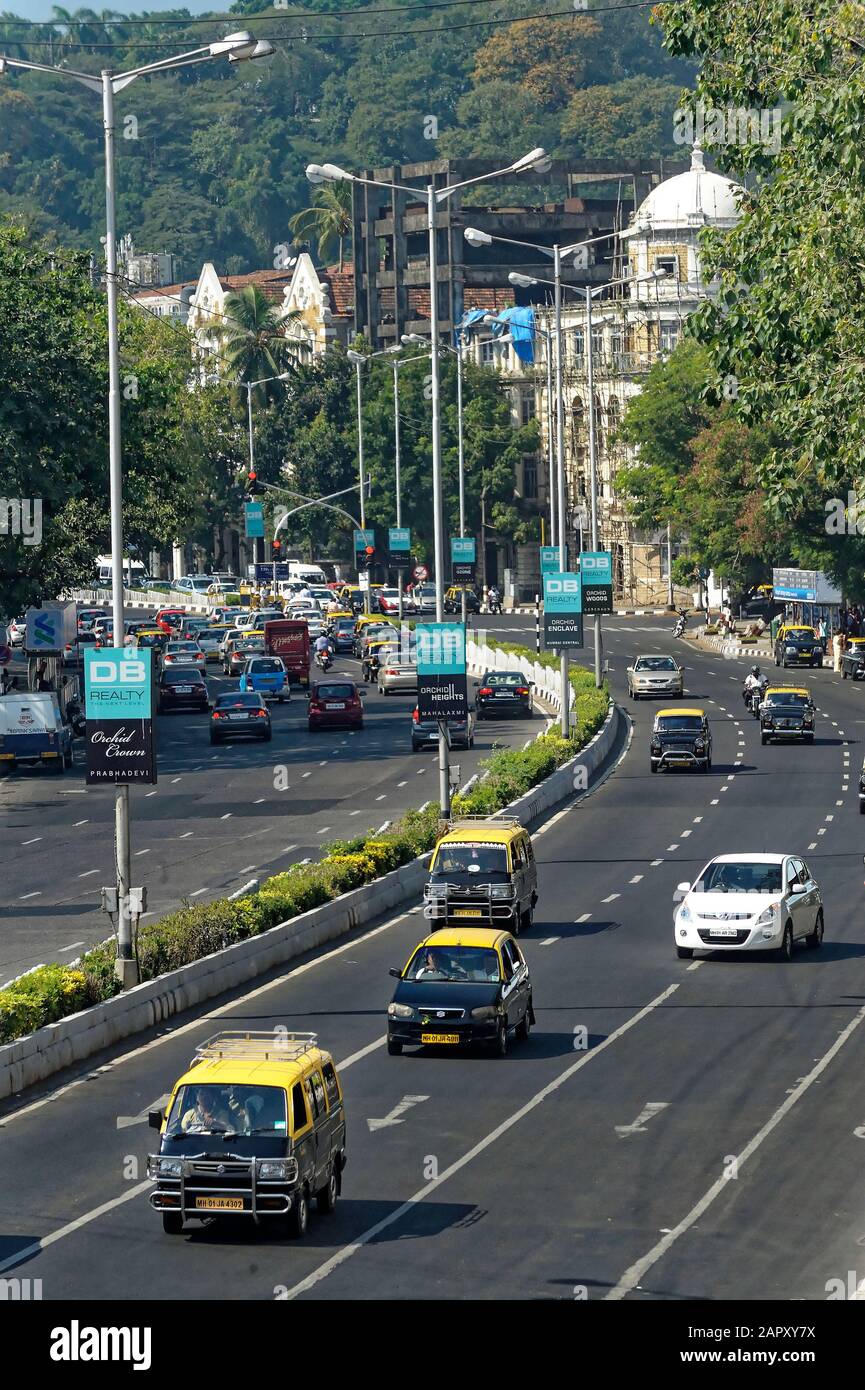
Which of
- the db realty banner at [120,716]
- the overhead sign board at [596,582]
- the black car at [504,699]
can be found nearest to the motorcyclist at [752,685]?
the black car at [504,699]

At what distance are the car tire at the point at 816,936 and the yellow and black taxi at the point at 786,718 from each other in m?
32.7

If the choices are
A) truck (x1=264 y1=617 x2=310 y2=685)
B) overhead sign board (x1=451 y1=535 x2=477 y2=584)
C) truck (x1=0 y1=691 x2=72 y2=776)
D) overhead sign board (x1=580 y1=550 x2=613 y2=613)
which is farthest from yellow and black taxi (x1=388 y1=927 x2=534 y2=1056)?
truck (x1=264 y1=617 x2=310 y2=685)

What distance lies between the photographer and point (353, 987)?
33406 mm

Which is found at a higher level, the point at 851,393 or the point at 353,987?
the point at 851,393

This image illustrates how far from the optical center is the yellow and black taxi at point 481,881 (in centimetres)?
3706

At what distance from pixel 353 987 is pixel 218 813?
856 inches

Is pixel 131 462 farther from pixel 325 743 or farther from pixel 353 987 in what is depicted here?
pixel 353 987

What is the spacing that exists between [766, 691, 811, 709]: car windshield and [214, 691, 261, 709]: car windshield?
1506cm

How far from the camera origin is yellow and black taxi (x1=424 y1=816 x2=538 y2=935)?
37.1 metres

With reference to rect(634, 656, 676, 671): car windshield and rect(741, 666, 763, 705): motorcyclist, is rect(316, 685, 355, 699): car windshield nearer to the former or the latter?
rect(741, 666, 763, 705): motorcyclist

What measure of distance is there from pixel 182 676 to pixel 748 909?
4929cm

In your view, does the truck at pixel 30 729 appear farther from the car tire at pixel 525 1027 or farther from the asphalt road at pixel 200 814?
the car tire at pixel 525 1027

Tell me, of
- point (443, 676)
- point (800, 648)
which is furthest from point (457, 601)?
point (443, 676)
